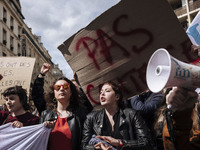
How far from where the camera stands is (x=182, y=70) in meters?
1.17

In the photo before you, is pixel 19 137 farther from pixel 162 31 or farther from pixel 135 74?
pixel 162 31

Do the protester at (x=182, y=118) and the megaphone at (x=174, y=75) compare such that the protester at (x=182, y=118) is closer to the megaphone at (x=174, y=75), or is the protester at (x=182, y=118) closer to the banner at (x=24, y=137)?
the megaphone at (x=174, y=75)

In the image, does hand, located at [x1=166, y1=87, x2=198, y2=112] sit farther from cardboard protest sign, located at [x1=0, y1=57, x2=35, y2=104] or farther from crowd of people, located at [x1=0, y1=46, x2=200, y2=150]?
cardboard protest sign, located at [x1=0, y1=57, x2=35, y2=104]

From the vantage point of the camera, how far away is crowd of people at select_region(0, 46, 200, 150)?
147cm

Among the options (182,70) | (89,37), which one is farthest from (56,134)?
(182,70)

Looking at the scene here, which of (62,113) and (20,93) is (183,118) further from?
(20,93)

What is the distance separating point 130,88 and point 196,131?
84 cm

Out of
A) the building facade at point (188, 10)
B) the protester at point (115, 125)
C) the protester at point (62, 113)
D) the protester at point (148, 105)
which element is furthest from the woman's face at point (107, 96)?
the building facade at point (188, 10)

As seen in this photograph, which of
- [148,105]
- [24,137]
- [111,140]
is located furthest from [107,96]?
[24,137]

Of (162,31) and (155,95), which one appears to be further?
(155,95)

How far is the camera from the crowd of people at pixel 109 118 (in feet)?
4.83

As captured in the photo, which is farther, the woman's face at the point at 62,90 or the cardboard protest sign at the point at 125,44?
the woman's face at the point at 62,90

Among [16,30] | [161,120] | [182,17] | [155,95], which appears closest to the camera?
[161,120]

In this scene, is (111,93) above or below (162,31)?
below
